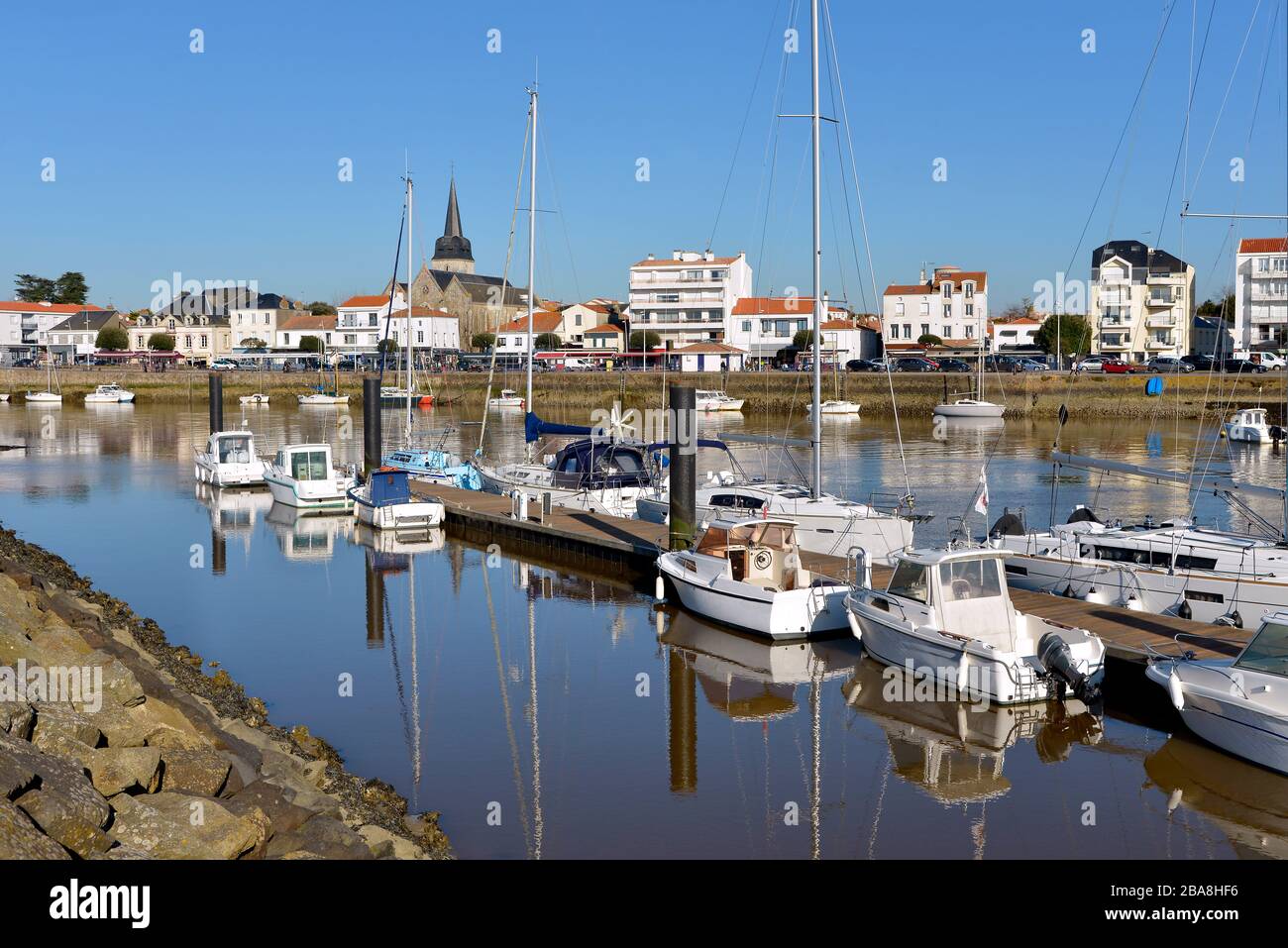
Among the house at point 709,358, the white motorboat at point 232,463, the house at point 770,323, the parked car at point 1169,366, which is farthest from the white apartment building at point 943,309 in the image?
the white motorboat at point 232,463

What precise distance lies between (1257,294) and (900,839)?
89.8 m

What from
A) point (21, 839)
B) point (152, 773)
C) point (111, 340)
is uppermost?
point (111, 340)

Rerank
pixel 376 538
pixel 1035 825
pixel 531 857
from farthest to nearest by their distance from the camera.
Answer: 1. pixel 376 538
2. pixel 1035 825
3. pixel 531 857

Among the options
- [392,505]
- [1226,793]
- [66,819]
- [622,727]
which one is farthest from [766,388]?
[66,819]

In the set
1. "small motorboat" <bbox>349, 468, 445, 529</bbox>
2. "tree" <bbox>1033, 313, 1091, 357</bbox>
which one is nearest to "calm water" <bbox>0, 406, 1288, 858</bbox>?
"small motorboat" <bbox>349, 468, 445, 529</bbox>

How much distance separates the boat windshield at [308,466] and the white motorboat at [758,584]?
54.1 feet

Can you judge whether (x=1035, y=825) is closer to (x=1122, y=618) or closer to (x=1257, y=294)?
(x=1122, y=618)

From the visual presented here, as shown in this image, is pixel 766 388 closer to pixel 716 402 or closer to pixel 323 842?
pixel 716 402

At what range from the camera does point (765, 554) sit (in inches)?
806

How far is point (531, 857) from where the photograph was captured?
38.9 feet

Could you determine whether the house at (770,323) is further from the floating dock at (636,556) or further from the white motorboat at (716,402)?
the floating dock at (636,556)

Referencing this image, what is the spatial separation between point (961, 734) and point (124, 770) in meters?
9.94

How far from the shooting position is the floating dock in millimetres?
16844
